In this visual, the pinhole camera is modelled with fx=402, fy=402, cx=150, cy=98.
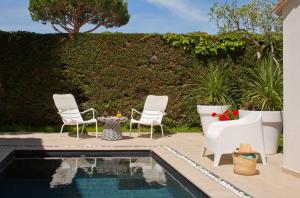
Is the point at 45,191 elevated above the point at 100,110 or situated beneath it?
situated beneath

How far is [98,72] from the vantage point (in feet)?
37.4

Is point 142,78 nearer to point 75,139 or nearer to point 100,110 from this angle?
point 100,110

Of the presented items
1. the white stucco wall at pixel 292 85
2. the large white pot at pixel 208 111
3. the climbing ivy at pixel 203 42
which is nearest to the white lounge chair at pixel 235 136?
the white stucco wall at pixel 292 85

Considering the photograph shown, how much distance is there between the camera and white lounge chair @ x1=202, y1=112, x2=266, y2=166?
607 centimetres

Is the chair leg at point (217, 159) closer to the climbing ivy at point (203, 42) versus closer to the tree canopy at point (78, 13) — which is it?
the climbing ivy at point (203, 42)

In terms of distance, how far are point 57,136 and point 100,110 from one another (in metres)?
1.75

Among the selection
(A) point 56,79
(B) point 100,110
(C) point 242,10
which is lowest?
(B) point 100,110

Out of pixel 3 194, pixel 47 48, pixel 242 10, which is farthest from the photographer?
pixel 242 10

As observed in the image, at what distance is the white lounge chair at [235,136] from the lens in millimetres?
6070

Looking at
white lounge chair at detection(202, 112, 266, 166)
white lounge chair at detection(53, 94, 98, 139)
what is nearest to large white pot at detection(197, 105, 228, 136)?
white lounge chair at detection(53, 94, 98, 139)

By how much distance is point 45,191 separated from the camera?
5051mm

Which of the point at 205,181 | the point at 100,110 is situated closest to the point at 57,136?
the point at 100,110

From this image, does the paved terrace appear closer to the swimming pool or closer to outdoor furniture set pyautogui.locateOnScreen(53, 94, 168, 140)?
the swimming pool

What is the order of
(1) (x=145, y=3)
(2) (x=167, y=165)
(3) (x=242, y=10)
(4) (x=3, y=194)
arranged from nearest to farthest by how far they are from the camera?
(4) (x=3, y=194), (2) (x=167, y=165), (3) (x=242, y=10), (1) (x=145, y=3)
